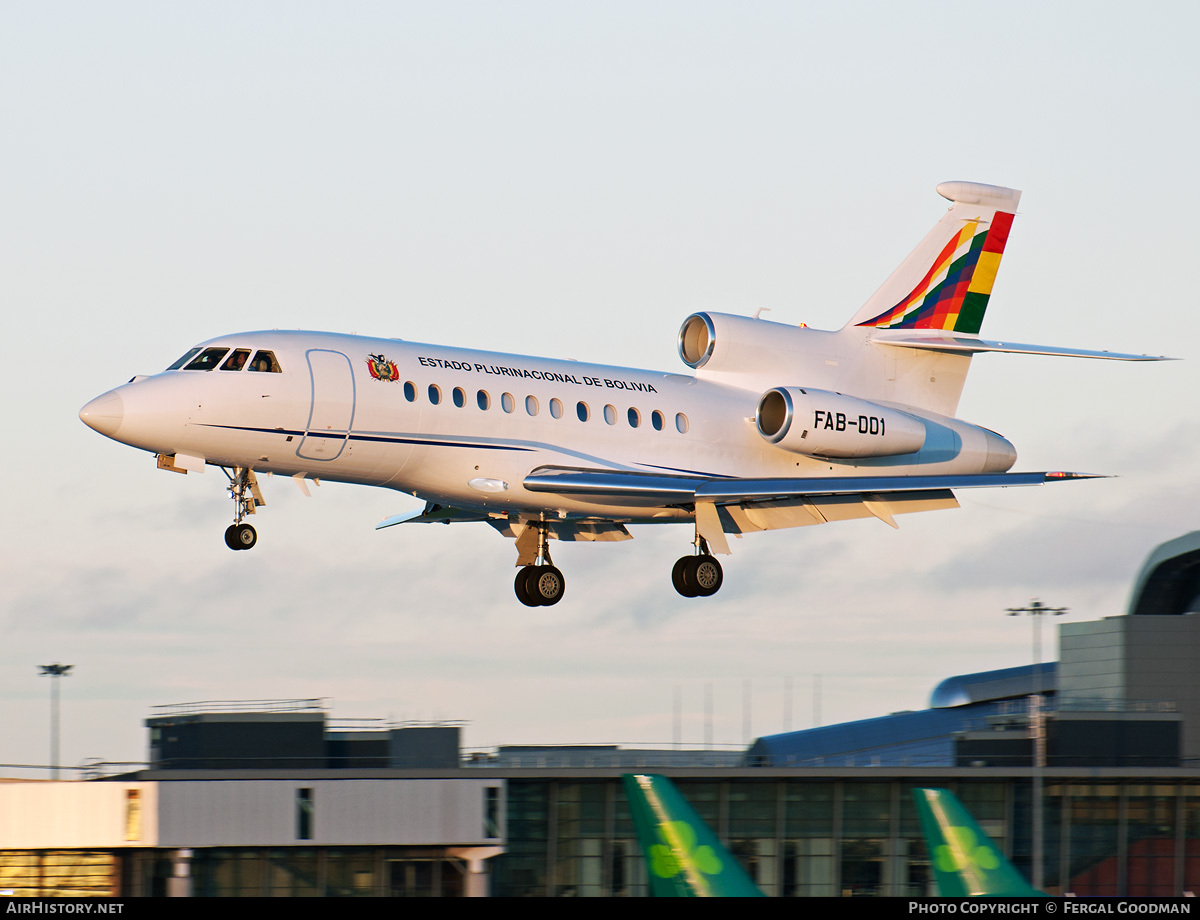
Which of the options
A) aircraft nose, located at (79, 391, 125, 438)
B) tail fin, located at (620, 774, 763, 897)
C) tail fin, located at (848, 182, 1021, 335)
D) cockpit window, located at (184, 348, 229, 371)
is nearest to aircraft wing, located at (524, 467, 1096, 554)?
tail fin, located at (848, 182, 1021, 335)

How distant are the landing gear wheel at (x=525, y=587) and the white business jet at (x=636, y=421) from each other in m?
0.05

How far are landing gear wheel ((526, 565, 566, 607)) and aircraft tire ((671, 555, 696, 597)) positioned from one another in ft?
7.16

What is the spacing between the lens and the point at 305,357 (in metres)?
28.7

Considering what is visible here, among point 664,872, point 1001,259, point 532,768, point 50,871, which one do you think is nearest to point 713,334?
point 1001,259

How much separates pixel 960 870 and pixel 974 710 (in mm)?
37128

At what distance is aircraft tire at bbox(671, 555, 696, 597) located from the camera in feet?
110

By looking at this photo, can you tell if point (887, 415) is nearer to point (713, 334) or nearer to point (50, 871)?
point (713, 334)

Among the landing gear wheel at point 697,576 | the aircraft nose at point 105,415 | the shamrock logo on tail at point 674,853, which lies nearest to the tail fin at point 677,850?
the shamrock logo on tail at point 674,853

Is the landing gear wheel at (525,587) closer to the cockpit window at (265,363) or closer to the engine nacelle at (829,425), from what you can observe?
the engine nacelle at (829,425)

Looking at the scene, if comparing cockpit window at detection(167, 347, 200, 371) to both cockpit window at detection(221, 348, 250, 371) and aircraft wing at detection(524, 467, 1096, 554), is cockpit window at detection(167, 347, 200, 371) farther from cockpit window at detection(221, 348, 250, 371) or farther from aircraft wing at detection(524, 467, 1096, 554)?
aircraft wing at detection(524, 467, 1096, 554)

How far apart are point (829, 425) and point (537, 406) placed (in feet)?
20.1

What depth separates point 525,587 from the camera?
3359 cm

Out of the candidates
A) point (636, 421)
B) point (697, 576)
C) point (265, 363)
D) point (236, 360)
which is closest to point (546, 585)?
point (697, 576)

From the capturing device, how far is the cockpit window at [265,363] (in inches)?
1118
